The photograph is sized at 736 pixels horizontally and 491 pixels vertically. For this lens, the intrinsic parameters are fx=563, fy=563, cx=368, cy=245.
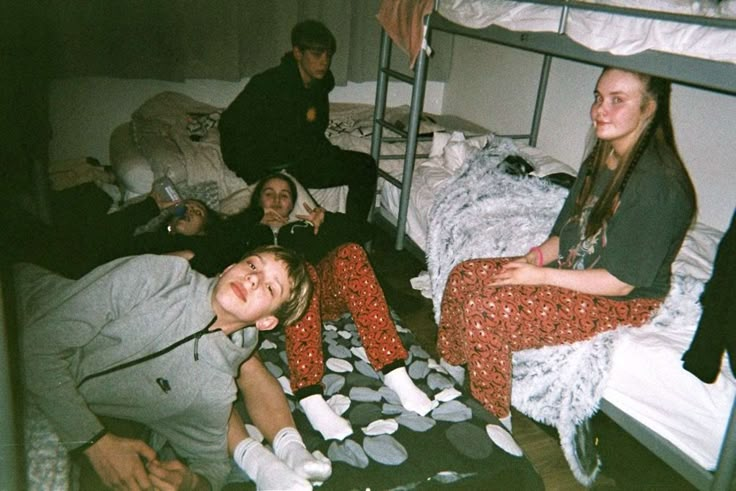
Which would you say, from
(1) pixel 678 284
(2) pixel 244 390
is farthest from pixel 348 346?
(1) pixel 678 284

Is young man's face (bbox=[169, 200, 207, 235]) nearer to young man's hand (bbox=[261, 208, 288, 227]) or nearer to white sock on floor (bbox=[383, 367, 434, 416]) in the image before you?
young man's hand (bbox=[261, 208, 288, 227])

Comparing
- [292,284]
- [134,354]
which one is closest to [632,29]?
[292,284]

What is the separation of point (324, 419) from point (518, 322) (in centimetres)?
58

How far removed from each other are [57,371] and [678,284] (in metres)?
1.62

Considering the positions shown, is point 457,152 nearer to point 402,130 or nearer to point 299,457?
point 402,130

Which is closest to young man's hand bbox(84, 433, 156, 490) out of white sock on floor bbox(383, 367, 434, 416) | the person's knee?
white sock on floor bbox(383, 367, 434, 416)

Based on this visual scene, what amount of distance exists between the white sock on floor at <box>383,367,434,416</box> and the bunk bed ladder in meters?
1.25

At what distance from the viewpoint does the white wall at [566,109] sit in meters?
2.35

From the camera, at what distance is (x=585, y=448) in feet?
5.09

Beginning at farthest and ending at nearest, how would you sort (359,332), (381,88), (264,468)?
(381,88) → (359,332) → (264,468)

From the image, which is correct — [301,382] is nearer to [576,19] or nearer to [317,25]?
[576,19]

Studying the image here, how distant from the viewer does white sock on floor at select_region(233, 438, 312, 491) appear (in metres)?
1.16

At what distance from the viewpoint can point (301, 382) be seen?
4.86 feet

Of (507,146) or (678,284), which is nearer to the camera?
(678,284)
